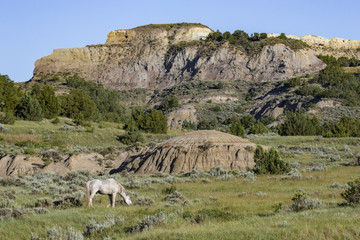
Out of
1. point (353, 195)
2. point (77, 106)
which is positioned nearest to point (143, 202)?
point (353, 195)

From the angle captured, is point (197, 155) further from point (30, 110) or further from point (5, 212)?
point (30, 110)

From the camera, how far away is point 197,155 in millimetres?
34438

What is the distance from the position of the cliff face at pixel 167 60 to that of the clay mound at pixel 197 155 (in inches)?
3606

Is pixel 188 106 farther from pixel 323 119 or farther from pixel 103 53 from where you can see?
pixel 103 53

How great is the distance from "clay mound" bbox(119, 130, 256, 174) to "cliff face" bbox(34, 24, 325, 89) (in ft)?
300

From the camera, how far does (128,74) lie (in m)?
143

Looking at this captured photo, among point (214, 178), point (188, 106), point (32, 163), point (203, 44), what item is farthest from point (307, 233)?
point (203, 44)

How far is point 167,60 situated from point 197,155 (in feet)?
368

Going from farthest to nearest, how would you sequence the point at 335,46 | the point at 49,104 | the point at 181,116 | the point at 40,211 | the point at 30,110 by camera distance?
the point at 335,46 < the point at 181,116 < the point at 49,104 < the point at 30,110 < the point at 40,211

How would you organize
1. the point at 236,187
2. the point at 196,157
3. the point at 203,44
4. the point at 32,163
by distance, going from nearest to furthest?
the point at 236,187, the point at 196,157, the point at 32,163, the point at 203,44

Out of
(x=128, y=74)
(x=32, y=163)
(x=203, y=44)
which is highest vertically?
(x=203, y=44)

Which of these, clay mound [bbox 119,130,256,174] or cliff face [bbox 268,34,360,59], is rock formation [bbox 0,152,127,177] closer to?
clay mound [bbox 119,130,256,174]

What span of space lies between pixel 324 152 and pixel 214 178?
19.2 meters

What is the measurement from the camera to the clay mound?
111 feet
